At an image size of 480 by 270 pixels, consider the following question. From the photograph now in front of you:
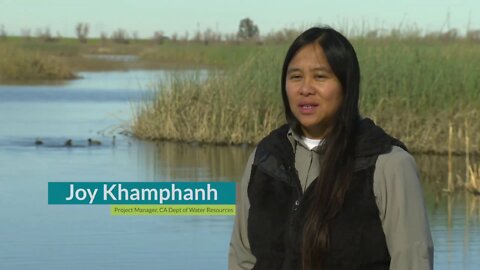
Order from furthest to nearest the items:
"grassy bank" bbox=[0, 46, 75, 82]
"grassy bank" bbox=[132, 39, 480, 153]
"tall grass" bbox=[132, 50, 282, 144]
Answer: "grassy bank" bbox=[0, 46, 75, 82] < "tall grass" bbox=[132, 50, 282, 144] < "grassy bank" bbox=[132, 39, 480, 153]

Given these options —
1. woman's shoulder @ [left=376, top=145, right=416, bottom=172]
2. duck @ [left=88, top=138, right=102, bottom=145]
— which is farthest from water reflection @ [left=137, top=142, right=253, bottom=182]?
woman's shoulder @ [left=376, top=145, right=416, bottom=172]

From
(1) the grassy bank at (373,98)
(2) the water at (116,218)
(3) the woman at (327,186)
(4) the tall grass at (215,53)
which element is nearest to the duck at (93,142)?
(2) the water at (116,218)

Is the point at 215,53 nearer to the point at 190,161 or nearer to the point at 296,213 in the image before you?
the point at 190,161

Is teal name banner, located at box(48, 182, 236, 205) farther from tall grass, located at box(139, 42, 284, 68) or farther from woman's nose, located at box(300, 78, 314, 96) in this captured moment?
woman's nose, located at box(300, 78, 314, 96)

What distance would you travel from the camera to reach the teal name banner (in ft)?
36.6

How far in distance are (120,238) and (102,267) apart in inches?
45.3

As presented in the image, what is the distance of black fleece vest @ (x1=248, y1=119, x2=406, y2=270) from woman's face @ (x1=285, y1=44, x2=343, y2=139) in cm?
8

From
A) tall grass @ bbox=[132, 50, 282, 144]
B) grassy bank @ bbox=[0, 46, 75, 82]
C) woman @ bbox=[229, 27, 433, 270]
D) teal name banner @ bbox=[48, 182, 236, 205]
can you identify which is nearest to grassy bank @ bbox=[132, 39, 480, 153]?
tall grass @ bbox=[132, 50, 282, 144]

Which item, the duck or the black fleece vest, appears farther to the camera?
the duck

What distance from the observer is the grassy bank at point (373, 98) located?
15062 millimetres

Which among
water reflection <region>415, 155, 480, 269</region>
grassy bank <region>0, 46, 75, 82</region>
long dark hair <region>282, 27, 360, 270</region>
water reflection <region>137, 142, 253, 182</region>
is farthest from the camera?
grassy bank <region>0, 46, 75, 82</region>

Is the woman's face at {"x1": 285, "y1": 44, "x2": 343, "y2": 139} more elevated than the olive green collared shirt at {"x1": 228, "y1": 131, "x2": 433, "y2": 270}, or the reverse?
the woman's face at {"x1": 285, "y1": 44, "x2": 343, "y2": 139}

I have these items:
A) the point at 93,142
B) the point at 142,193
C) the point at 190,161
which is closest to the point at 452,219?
the point at 142,193

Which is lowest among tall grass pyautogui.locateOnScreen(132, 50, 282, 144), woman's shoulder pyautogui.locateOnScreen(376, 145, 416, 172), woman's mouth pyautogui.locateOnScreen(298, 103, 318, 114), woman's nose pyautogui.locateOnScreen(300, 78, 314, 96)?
tall grass pyautogui.locateOnScreen(132, 50, 282, 144)
